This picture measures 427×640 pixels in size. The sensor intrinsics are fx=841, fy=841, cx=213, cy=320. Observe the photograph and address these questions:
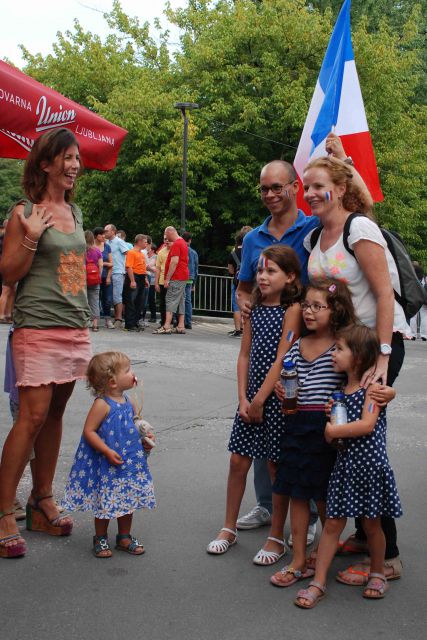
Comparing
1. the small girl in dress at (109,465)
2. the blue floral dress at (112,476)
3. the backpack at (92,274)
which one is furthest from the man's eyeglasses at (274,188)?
the backpack at (92,274)

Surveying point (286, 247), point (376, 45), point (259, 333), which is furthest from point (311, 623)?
point (376, 45)

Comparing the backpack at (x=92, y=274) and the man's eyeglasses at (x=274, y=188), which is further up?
the man's eyeglasses at (x=274, y=188)

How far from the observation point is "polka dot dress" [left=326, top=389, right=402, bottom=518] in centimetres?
372

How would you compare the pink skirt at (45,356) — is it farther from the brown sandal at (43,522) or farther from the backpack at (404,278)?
the backpack at (404,278)

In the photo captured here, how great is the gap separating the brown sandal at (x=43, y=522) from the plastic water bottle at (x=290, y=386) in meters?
1.41

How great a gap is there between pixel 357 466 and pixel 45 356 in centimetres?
162

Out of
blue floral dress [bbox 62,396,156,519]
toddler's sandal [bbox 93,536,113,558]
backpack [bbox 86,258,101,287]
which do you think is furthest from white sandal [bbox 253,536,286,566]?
backpack [bbox 86,258,101,287]

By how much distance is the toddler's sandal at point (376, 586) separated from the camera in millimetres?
3738

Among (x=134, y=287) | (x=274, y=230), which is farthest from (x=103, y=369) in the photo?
(x=134, y=287)

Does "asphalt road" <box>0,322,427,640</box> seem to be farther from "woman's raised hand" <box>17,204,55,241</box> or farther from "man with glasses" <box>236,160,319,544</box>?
"woman's raised hand" <box>17,204,55,241</box>

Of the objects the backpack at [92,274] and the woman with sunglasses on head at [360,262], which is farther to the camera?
the backpack at [92,274]

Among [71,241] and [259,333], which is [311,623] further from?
[71,241]

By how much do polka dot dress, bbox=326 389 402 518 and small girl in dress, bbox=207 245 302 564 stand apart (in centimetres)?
48

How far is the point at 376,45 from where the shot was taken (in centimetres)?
2794
